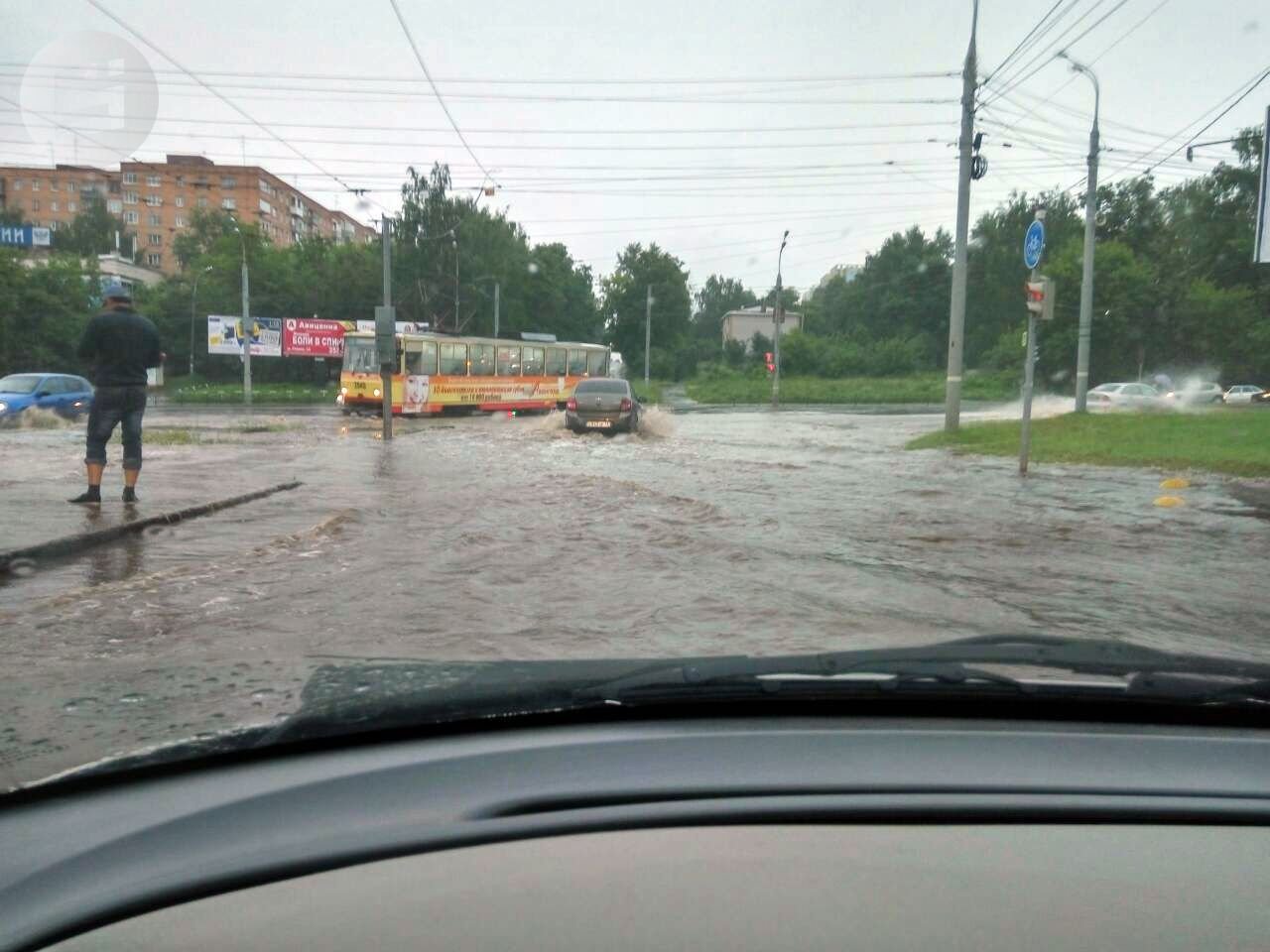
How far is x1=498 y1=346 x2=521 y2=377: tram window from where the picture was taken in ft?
128

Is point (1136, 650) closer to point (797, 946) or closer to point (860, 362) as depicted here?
point (797, 946)

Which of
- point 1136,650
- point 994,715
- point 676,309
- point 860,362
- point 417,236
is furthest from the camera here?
point 676,309

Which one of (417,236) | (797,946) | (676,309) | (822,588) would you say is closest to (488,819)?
(797,946)

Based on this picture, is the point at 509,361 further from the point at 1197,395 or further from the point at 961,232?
the point at 1197,395

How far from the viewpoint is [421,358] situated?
35.1 metres

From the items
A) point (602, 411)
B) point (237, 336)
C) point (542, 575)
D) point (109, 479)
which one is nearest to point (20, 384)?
point (602, 411)

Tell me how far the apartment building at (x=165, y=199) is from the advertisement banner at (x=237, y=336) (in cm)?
764

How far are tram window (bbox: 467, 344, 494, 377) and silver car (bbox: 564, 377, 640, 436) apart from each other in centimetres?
1212

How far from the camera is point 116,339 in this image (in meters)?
9.56

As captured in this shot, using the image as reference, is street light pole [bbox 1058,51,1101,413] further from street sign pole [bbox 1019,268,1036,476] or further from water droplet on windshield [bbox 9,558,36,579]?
water droplet on windshield [bbox 9,558,36,579]

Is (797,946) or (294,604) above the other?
(797,946)

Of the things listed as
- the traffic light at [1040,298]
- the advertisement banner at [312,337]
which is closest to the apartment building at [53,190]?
the advertisement banner at [312,337]

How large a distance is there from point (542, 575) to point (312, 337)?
55.4 metres

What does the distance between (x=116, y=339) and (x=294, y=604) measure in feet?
16.2
